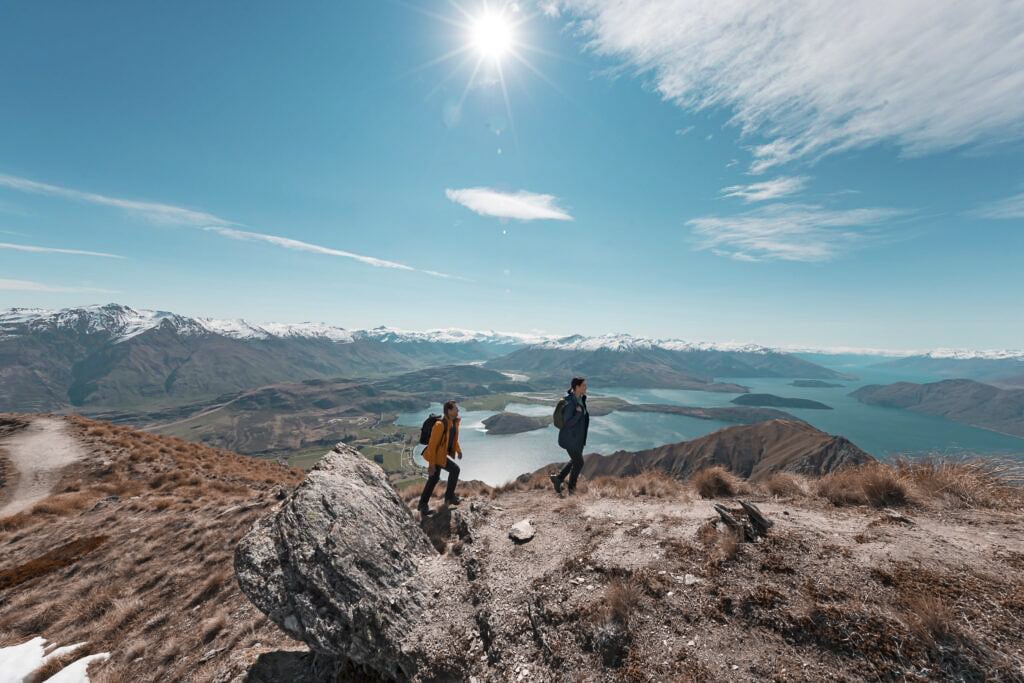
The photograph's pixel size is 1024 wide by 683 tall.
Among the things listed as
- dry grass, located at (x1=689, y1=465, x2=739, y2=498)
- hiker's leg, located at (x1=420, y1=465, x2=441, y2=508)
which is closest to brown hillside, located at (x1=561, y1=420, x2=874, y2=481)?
dry grass, located at (x1=689, y1=465, x2=739, y2=498)

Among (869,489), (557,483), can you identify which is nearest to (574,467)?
(557,483)

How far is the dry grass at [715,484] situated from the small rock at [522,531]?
18.8 ft

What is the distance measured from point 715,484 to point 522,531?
6.55 m

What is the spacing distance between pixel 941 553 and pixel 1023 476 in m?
7.42

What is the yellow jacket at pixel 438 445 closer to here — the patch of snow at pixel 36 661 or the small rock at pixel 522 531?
the small rock at pixel 522 531

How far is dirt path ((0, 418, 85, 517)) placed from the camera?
73.6 feet

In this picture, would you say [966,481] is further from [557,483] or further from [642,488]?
[557,483]

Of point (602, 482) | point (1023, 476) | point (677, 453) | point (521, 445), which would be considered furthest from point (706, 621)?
point (521, 445)

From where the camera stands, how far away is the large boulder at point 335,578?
682cm

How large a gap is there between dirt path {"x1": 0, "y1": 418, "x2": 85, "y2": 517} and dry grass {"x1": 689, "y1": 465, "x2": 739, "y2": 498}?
3397cm

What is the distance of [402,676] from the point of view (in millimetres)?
6918

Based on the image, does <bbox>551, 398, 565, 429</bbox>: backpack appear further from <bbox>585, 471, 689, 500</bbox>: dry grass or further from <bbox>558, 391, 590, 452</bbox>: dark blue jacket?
<bbox>585, 471, 689, 500</bbox>: dry grass

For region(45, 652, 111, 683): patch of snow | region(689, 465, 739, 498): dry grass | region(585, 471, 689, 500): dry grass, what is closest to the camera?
region(45, 652, 111, 683): patch of snow

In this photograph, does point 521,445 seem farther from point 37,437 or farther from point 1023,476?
point 1023,476
